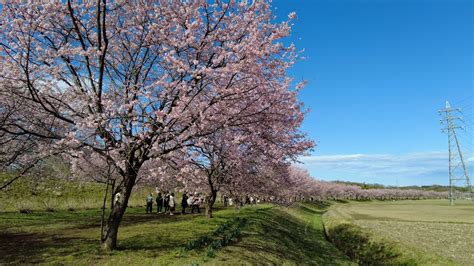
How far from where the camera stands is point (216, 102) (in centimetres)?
1236

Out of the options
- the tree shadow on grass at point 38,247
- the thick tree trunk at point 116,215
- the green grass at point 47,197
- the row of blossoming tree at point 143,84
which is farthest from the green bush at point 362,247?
the green grass at point 47,197

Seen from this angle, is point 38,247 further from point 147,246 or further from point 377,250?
point 377,250

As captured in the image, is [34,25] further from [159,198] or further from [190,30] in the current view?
[159,198]

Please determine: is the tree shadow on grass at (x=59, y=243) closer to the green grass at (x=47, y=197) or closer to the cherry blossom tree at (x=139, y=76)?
the cherry blossom tree at (x=139, y=76)

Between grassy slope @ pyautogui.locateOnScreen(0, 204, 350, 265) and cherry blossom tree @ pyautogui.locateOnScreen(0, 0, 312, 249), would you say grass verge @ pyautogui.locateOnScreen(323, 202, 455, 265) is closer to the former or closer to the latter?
grassy slope @ pyautogui.locateOnScreen(0, 204, 350, 265)

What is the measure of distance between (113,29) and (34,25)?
3.66 metres

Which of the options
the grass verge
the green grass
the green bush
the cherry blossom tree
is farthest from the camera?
the green grass

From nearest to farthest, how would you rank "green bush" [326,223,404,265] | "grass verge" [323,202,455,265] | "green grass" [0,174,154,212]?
"grass verge" [323,202,455,265], "green bush" [326,223,404,265], "green grass" [0,174,154,212]

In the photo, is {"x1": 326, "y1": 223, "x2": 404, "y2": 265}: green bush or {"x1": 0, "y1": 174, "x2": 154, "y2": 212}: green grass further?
{"x1": 0, "y1": 174, "x2": 154, "y2": 212}: green grass

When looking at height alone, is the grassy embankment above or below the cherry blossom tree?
below

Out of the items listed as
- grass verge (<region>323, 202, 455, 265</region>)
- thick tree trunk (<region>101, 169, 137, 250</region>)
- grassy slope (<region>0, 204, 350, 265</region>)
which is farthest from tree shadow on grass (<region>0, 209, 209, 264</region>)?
grass verge (<region>323, 202, 455, 265</region>)

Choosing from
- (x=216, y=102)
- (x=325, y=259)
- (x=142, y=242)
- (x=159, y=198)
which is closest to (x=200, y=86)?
(x=216, y=102)

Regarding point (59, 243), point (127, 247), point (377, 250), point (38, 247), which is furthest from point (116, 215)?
point (377, 250)

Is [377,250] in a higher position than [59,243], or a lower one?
lower
